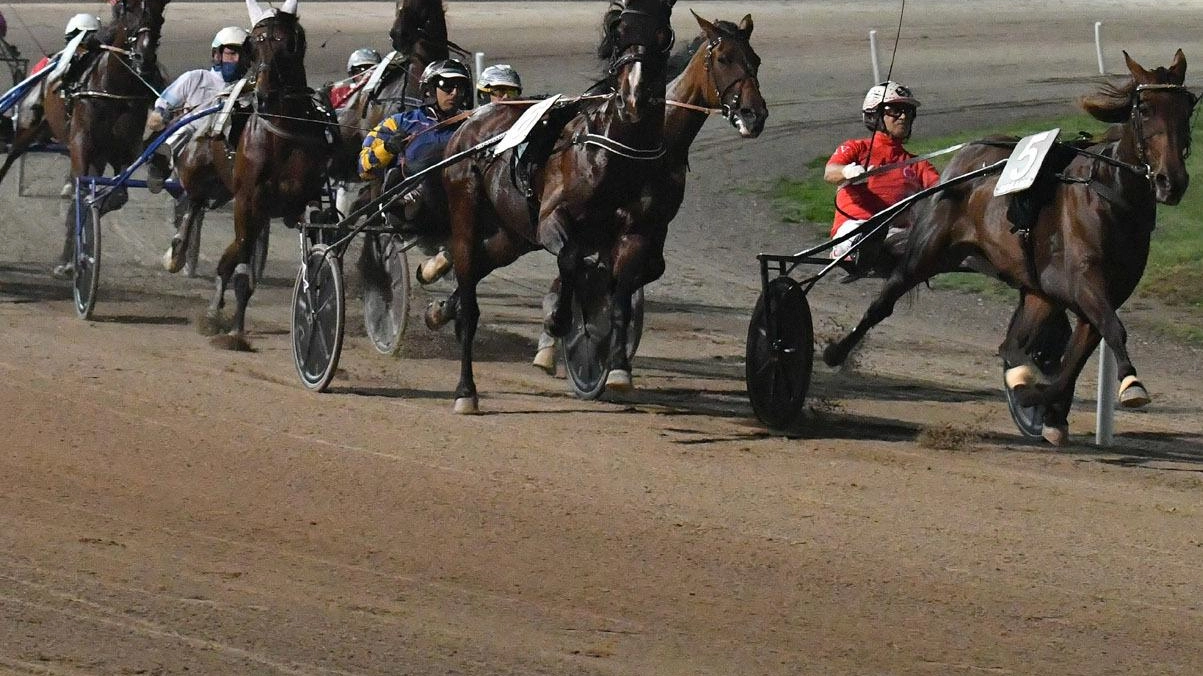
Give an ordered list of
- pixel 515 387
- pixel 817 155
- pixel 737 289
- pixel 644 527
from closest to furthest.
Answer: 1. pixel 644 527
2. pixel 515 387
3. pixel 737 289
4. pixel 817 155

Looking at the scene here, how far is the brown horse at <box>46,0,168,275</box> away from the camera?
13531 mm

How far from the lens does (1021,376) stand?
8.80 meters

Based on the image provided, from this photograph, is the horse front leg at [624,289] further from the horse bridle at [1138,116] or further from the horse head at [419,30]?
the horse head at [419,30]

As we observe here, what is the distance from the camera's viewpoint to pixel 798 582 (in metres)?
6.44

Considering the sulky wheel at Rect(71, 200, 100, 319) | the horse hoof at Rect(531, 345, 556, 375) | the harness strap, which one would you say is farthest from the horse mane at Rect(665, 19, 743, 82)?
the sulky wheel at Rect(71, 200, 100, 319)

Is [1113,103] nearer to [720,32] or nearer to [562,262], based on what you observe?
[720,32]

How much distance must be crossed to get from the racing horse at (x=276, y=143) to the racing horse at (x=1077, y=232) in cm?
385

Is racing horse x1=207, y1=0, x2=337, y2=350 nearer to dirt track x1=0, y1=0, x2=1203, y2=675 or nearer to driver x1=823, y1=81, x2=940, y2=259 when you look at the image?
dirt track x1=0, y1=0, x2=1203, y2=675

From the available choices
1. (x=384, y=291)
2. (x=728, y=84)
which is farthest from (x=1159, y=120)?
(x=384, y=291)

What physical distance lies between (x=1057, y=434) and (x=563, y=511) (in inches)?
114

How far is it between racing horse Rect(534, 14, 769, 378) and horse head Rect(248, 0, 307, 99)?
2679mm

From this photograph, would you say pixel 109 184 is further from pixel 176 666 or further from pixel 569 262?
pixel 176 666

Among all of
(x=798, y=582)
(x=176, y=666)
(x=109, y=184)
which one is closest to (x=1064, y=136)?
(x=109, y=184)

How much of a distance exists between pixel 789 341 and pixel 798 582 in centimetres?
313
